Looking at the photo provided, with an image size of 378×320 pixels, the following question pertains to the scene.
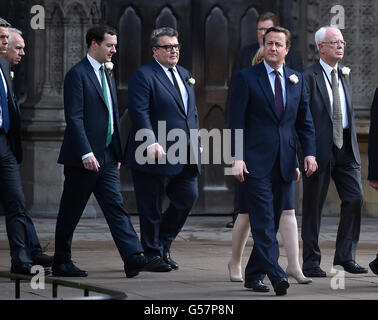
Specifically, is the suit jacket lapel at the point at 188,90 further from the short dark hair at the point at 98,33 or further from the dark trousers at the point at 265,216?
the dark trousers at the point at 265,216

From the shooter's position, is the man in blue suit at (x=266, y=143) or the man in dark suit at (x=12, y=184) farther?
the man in dark suit at (x=12, y=184)

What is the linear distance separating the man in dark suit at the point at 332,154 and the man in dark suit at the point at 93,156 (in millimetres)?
1291

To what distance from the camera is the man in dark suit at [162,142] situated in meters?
9.98

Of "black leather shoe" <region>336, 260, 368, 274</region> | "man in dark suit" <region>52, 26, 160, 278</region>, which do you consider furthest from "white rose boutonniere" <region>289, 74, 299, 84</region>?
"black leather shoe" <region>336, 260, 368, 274</region>

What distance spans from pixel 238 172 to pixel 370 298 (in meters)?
1.21

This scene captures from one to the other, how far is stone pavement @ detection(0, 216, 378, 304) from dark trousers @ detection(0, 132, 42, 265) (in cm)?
36

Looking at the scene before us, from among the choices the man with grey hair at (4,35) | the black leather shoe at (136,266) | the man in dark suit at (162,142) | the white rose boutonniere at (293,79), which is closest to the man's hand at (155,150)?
the man in dark suit at (162,142)

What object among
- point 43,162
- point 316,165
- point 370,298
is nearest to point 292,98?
point 316,165

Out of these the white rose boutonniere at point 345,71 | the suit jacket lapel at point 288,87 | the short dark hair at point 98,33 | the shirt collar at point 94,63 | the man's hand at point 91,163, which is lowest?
the man's hand at point 91,163

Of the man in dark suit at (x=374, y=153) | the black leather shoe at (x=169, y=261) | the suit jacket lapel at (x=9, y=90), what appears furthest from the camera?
the black leather shoe at (x=169, y=261)

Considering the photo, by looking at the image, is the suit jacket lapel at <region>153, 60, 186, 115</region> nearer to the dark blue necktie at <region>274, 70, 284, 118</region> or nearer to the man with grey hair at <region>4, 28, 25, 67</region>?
the man with grey hair at <region>4, 28, 25, 67</region>

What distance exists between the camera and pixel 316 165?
30.1 ft
